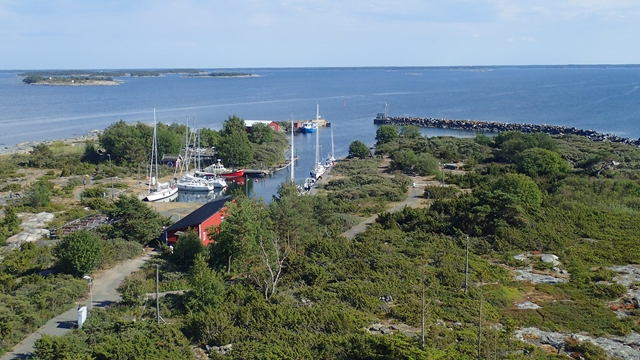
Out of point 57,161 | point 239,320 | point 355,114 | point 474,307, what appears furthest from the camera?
point 355,114

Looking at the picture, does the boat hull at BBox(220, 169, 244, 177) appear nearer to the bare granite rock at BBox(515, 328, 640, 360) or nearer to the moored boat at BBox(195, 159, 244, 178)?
the moored boat at BBox(195, 159, 244, 178)

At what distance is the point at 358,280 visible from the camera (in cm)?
1645

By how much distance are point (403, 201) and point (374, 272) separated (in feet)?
41.4

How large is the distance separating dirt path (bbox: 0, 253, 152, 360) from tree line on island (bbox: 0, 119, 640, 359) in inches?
13.7

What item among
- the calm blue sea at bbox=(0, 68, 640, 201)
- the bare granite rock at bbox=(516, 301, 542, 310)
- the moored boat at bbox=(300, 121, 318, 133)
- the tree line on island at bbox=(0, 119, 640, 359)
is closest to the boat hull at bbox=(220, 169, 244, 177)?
the calm blue sea at bbox=(0, 68, 640, 201)

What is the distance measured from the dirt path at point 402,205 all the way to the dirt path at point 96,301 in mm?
8282

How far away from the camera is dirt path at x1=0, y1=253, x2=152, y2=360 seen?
41.5 feet

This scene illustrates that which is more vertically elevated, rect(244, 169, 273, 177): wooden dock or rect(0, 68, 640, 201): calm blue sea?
rect(0, 68, 640, 201): calm blue sea

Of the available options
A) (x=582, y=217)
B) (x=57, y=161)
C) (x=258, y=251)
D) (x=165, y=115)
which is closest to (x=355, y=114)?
(x=165, y=115)

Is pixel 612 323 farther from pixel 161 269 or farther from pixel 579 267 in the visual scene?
pixel 161 269

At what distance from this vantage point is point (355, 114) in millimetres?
85750

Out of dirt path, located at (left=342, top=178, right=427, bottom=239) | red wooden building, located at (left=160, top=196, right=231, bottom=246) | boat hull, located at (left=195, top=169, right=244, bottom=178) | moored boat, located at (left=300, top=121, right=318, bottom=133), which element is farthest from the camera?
moored boat, located at (left=300, top=121, right=318, bottom=133)

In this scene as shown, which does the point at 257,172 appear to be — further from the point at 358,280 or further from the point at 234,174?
the point at 358,280

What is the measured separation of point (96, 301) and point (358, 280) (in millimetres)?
7716
